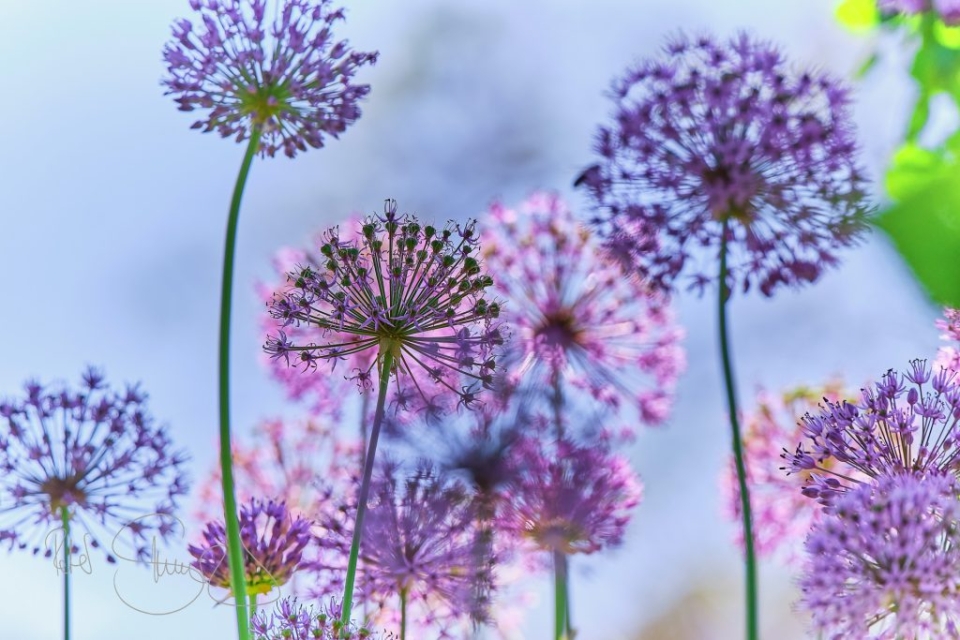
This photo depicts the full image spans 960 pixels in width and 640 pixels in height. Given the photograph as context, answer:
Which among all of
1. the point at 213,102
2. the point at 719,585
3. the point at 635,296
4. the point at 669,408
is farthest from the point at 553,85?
the point at 719,585

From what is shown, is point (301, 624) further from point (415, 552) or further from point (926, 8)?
point (926, 8)

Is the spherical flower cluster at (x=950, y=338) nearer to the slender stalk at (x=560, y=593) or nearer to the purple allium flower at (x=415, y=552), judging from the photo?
the slender stalk at (x=560, y=593)

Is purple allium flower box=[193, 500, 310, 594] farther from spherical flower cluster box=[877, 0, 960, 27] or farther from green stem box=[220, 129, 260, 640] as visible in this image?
spherical flower cluster box=[877, 0, 960, 27]

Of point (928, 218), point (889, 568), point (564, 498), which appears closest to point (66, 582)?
point (564, 498)

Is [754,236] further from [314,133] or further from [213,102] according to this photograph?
[213,102]

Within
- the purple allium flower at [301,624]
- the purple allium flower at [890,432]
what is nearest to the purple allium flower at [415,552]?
the purple allium flower at [301,624]

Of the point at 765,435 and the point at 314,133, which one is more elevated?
the point at 314,133
